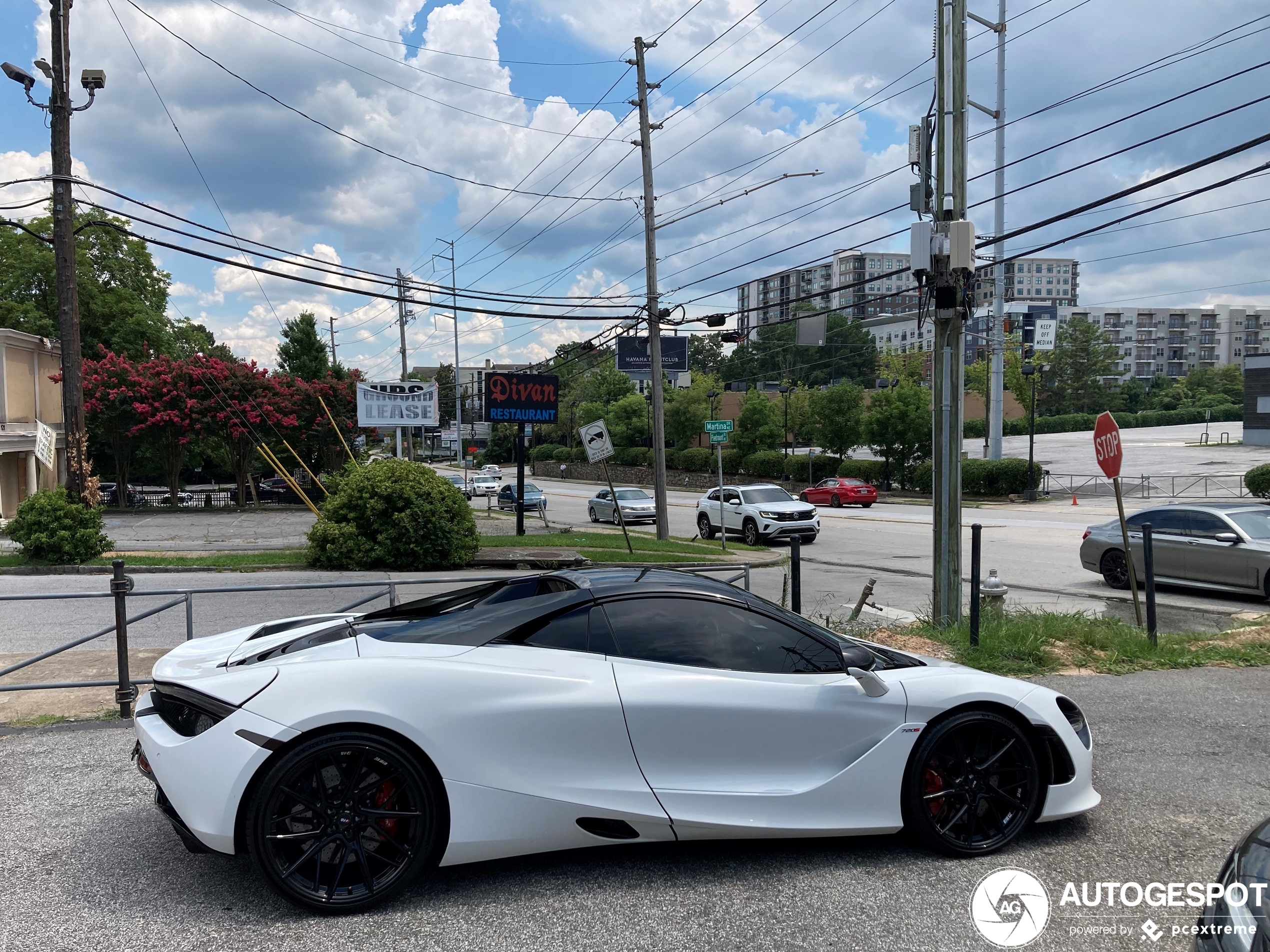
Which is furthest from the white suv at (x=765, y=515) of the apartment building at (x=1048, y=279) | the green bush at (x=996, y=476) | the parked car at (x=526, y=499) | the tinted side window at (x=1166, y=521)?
the apartment building at (x=1048, y=279)

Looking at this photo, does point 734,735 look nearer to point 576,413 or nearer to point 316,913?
point 316,913

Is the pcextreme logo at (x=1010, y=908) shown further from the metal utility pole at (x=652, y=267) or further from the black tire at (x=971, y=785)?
the metal utility pole at (x=652, y=267)

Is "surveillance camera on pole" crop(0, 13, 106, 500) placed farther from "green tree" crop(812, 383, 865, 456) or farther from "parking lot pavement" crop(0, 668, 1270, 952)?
"green tree" crop(812, 383, 865, 456)

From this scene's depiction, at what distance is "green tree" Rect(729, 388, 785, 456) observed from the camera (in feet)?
201

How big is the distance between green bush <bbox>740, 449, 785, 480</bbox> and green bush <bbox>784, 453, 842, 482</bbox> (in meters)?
0.52

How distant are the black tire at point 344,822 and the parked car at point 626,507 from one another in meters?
27.0

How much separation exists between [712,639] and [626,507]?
1172 inches

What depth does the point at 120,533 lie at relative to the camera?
89.3ft

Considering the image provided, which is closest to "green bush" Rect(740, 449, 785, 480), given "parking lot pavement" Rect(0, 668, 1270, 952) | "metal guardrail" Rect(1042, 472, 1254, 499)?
"metal guardrail" Rect(1042, 472, 1254, 499)

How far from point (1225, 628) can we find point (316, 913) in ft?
37.9

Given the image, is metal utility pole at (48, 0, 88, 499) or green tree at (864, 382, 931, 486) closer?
metal utility pole at (48, 0, 88, 499)

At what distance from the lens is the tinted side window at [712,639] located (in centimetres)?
426

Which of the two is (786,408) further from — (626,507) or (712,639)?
(712,639)

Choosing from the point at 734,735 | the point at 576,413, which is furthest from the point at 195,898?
the point at 576,413
